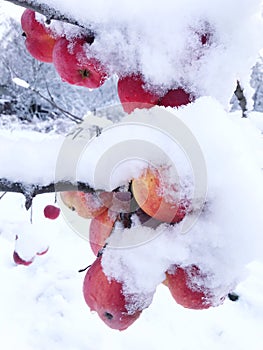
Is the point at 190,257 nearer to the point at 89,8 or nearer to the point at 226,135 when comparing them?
the point at 226,135

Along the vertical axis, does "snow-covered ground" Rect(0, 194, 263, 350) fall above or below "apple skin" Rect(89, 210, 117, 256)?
below

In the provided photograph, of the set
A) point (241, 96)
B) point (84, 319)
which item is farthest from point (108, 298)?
point (84, 319)

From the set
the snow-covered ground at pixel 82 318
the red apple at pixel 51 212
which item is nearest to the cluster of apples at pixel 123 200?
the red apple at pixel 51 212

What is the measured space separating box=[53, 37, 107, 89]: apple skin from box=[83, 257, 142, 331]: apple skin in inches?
6.7

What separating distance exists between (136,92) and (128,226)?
121mm

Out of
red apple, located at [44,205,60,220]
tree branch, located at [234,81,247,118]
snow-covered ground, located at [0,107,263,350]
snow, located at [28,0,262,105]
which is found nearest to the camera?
Result: snow, located at [28,0,262,105]

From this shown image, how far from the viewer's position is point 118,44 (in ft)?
1.07

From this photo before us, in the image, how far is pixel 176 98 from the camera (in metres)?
0.33

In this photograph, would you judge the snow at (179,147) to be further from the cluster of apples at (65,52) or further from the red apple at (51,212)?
the red apple at (51,212)

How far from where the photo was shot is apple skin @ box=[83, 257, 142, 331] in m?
0.38

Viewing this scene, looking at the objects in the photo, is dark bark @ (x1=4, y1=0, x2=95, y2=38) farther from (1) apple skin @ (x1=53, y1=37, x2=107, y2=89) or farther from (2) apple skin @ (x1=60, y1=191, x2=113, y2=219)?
(2) apple skin @ (x1=60, y1=191, x2=113, y2=219)

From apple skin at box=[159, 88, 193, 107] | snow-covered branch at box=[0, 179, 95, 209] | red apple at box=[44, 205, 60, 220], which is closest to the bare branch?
snow-covered branch at box=[0, 179, 95, 209]

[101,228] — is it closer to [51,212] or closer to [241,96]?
[241,96]

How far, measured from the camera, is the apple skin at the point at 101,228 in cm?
41
